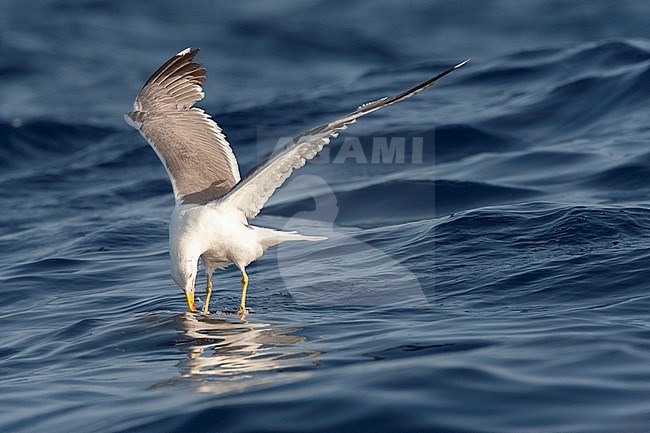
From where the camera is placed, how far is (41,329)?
793 centimetres

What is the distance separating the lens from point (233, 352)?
6.50 m

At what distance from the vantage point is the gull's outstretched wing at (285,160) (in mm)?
6102

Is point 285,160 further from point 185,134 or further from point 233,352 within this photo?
point 185,134

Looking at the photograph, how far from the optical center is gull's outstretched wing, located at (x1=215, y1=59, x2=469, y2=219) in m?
6.10

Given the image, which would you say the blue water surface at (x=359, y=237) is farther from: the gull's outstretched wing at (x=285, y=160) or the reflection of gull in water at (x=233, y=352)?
the gull's outstretched wing at (x=285, y=160)

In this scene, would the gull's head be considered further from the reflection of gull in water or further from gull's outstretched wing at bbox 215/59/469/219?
gull's outstretched wing at bbox 215/59/469/219

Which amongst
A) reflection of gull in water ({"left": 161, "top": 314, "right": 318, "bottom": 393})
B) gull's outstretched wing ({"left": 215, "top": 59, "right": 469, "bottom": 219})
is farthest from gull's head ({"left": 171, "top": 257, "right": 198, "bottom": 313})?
gull's outstretched wing ({"left": 215, "top": 59, "right": 469, "bottom": 219})

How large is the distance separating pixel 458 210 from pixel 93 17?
16.2 meters

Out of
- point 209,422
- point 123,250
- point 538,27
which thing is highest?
point 538,27

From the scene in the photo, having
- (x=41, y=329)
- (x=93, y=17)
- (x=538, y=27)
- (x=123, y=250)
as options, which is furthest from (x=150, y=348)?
(x=93, y=17)

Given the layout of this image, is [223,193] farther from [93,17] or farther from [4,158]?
[93,17]

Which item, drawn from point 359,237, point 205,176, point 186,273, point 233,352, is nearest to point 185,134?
point 205,176

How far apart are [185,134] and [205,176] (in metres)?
0.55

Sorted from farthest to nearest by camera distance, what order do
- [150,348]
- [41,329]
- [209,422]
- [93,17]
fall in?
[93,17], [41,329], [150,348], [209,422]
